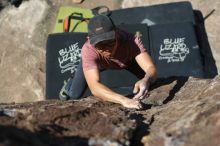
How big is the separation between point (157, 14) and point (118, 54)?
383 cm

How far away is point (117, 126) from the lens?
308 cm

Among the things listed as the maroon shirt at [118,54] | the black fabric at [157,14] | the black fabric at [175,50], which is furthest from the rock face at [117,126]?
the black fabric at [157,14]

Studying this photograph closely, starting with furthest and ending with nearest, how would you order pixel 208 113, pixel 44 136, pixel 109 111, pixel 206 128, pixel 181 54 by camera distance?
pixel 181 54 < pixel 109 111 < pixel 208 113 < pixel 206 128 < pixel 44 136

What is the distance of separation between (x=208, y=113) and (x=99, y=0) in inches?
268

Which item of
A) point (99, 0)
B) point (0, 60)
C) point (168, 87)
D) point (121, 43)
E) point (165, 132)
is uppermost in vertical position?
point (165, 132)

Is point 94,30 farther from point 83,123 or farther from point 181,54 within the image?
point 181,54

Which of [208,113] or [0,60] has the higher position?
[208,113]

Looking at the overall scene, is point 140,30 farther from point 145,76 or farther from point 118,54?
point 145,76

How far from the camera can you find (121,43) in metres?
4.88

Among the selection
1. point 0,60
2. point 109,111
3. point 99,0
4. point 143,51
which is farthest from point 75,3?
point 109,111

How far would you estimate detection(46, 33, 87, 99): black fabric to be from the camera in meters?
7.70

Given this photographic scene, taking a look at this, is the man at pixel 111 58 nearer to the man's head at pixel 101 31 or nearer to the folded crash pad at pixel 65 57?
the man's head at pixel 101 31

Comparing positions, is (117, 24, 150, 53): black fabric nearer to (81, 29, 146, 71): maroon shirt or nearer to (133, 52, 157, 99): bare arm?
(81, 29, 146, 71): maroon shirt

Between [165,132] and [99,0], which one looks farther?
[99,0]
